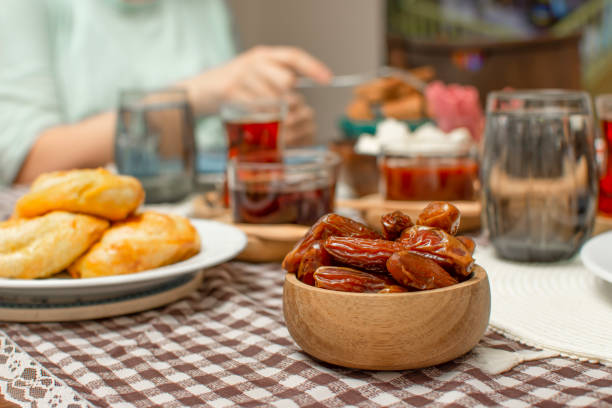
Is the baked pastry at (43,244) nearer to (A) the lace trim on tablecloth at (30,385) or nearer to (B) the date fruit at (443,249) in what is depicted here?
(A) the lace trim on tablecloth at (30,385)

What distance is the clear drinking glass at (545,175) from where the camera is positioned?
2.38 feet

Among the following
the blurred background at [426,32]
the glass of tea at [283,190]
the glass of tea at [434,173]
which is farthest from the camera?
the blurred background at [426,32]

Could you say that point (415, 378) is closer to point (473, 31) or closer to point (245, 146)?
point (245, 146)

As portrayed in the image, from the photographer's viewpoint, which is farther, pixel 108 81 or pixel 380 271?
pixel 108 81

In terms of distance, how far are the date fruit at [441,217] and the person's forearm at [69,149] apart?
140 cm

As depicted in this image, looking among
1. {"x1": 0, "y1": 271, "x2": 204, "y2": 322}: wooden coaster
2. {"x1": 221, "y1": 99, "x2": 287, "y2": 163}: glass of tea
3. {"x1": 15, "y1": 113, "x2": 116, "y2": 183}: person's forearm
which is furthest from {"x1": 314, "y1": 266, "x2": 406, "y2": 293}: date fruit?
{"x1": 15, "y1": 113, "x2": 116, "y2": 183}: person's forearm

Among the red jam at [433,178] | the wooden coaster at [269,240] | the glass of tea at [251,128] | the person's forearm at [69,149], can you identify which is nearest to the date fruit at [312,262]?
the wooden coaster at [269,240]

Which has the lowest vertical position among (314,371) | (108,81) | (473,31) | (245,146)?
(314,371)

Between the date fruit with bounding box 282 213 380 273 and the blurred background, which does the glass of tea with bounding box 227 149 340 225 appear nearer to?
the date fruit with bounding box 282 213 380 273

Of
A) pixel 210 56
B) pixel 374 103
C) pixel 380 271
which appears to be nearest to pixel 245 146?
pixel 374 103

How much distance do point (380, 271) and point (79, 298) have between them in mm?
324

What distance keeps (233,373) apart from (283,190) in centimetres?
39

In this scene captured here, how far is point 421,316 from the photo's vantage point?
462 mm

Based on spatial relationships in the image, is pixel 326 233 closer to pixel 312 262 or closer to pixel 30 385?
pixel 312 262
